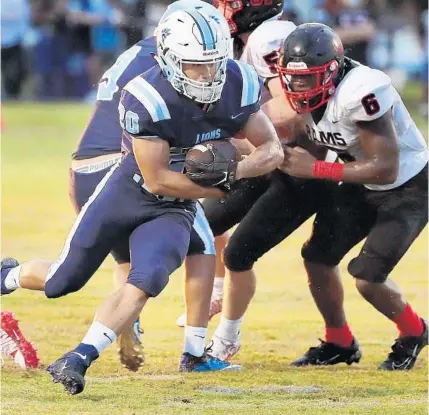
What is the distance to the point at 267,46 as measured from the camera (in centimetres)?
577

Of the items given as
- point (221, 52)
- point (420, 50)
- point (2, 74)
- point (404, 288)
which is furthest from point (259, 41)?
point (420, 50)

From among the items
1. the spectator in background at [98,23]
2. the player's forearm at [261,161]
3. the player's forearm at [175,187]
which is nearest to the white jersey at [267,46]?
the player's forearm at [261,161]

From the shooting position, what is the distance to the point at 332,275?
19.4 ft

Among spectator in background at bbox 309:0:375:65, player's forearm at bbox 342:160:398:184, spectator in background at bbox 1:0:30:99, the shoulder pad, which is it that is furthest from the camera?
spectator in background at bbox 1:0:30:99

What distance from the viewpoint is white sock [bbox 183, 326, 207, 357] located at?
5449 mm

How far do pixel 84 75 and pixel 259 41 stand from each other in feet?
45.6

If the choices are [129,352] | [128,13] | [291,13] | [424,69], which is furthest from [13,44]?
[129,352]

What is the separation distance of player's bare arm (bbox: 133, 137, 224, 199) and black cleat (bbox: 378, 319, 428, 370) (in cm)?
147

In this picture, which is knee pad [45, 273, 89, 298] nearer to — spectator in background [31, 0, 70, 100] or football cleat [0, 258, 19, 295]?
football cleat [0, 258, 19, 295]

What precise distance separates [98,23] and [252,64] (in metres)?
13.4

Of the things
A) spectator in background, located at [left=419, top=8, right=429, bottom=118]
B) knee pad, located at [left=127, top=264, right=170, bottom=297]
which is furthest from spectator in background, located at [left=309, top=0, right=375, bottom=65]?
knee pad, located at [left=127, top=264, right=170, bottom=297]

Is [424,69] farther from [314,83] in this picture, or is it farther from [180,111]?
[180,111]

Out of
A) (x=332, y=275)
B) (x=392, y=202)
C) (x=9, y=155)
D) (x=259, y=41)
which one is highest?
(x=259, y=41)

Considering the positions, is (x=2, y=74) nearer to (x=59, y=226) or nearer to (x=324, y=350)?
(x=59, y=226)
